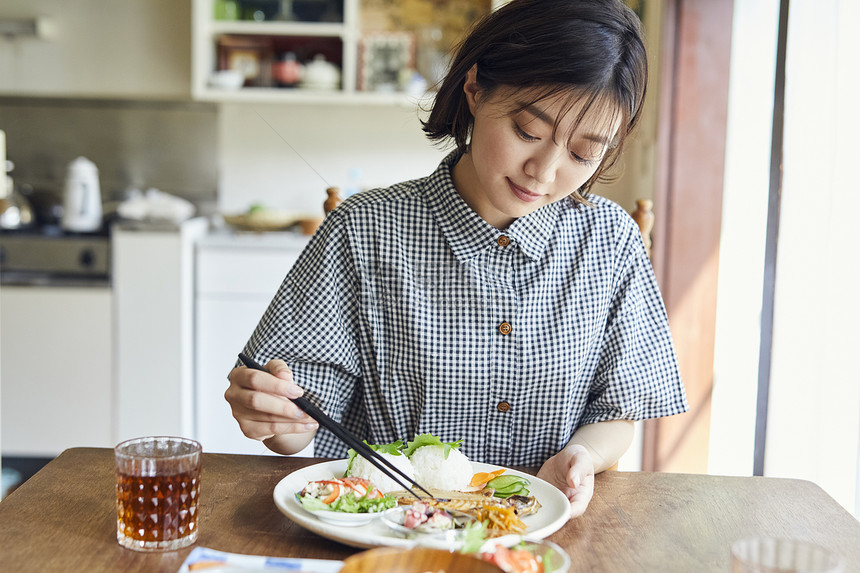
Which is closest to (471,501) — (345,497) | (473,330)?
(345,497)

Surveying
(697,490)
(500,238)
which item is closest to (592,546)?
(697,490)

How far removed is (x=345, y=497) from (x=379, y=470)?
0.22ft

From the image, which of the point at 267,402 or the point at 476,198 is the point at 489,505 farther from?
the point at 476,198

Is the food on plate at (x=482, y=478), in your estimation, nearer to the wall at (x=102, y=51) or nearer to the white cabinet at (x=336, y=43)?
the white cabinet at (x=336, y=43)

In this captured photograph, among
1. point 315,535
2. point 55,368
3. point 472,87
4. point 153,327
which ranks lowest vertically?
point 55,368

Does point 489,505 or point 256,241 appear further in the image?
point 256,241

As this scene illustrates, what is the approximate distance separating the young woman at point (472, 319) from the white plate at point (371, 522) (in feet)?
0.68

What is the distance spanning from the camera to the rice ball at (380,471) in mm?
862

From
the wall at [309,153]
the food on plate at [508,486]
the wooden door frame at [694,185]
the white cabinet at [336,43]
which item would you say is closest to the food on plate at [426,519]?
the food on plate at [508,486]

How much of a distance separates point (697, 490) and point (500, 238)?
439 millimetres

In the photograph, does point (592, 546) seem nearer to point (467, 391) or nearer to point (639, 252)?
point (467, 391)

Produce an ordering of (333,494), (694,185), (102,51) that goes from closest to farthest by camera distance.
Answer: (333,494) → (694,185) → (102,51)

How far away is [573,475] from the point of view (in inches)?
35.7

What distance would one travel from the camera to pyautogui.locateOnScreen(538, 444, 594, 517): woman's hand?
891 mm
